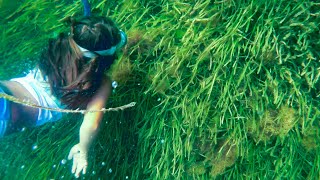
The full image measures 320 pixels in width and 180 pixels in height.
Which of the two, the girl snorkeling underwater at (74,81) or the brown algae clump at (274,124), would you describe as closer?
the girl snorkeling underwater at (74,81)

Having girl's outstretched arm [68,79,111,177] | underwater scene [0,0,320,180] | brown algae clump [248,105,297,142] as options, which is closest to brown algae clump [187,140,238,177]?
underwater scene [0,0,320,180]

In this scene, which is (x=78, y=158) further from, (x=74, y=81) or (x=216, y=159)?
(x=216, y=159)

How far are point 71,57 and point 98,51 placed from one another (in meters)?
0.20

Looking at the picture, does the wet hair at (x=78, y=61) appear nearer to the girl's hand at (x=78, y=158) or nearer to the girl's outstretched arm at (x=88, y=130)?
the girl's outstretched arm at (x=88, y=130)

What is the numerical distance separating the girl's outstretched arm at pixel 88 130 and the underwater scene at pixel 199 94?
1cm

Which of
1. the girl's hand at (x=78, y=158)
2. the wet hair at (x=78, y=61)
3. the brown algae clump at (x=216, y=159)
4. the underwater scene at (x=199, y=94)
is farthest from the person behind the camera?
the brown algae clump at (x=216, y=159)

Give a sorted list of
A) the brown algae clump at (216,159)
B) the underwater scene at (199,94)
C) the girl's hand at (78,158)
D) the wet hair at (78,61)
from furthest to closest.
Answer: the brown algae clump at (216,159) < the underwater scene at (199,94) < the girl's hand at (78,158) < the wet hair at (78,61)

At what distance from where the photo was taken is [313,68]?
2.61m

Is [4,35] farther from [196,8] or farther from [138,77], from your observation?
[196,8]

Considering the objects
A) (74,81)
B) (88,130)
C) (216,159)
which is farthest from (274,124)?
(74,81)

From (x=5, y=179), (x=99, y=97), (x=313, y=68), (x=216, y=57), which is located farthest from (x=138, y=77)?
(x=5, y=179)

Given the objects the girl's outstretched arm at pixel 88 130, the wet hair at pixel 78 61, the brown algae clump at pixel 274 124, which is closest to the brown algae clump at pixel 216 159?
the brown algae clump at pixel 274 124

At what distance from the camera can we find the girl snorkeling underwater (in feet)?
7.50

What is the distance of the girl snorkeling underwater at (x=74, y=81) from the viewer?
2.29 metres
